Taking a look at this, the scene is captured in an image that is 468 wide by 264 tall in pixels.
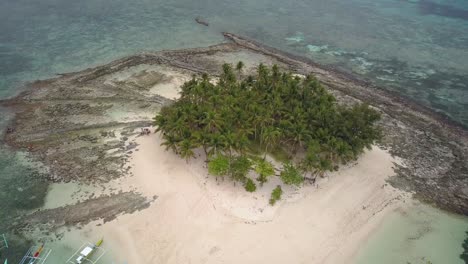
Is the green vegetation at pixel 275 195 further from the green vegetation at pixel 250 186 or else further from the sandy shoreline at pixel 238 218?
the green vegetation at pixel 250 186

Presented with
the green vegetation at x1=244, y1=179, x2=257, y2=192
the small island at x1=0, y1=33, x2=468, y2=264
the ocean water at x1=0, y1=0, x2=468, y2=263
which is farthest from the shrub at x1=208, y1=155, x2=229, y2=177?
the ocean water at x1=0, y1=0, x2=468, y2=263

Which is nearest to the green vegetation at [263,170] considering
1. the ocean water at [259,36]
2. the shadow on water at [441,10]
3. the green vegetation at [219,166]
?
the green vegetation at [219,166]

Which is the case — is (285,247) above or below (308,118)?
below

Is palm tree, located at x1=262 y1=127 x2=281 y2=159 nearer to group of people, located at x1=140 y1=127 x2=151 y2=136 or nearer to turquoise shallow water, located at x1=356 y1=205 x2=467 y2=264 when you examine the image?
turquoise shallow water, located at x1=356 y1=205 x2=467 y2=264

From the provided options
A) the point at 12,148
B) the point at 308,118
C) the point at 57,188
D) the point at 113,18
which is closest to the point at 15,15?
the point at 113,18

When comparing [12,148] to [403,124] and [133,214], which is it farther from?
[403,124]

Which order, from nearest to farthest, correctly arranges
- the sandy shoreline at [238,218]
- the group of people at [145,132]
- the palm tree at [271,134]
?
the sandy shoreline at [238,218], the palm tree at [271,134], the group of people at [145,132]
